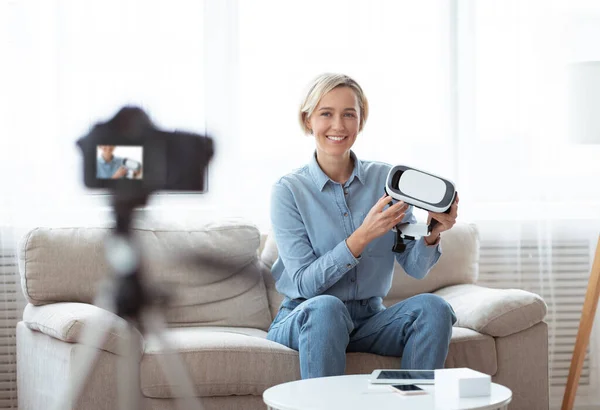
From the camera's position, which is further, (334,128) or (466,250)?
(466,250)

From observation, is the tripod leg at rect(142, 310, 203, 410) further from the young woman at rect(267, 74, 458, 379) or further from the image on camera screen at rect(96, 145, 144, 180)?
the image on camera screen at rect(96, 145, 144, 180)

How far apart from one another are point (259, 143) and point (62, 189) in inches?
27.3

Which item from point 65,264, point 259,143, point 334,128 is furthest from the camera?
point 259,143

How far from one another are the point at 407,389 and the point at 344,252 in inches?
19.5

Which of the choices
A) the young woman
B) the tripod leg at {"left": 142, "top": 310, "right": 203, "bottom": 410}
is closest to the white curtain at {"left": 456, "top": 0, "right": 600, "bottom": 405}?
the young woman

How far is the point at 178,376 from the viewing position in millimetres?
2111

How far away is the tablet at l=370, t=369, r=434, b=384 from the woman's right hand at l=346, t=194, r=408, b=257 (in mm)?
373

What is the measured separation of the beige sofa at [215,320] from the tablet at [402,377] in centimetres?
39

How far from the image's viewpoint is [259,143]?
300cm

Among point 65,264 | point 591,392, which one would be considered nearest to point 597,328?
point 591,392

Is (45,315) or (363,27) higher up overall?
(363,27)

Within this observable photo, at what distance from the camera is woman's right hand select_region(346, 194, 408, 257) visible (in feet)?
6.55

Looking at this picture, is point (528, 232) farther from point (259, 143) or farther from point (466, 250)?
point (259, 143)

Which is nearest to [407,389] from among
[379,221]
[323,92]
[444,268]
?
[379,221]
